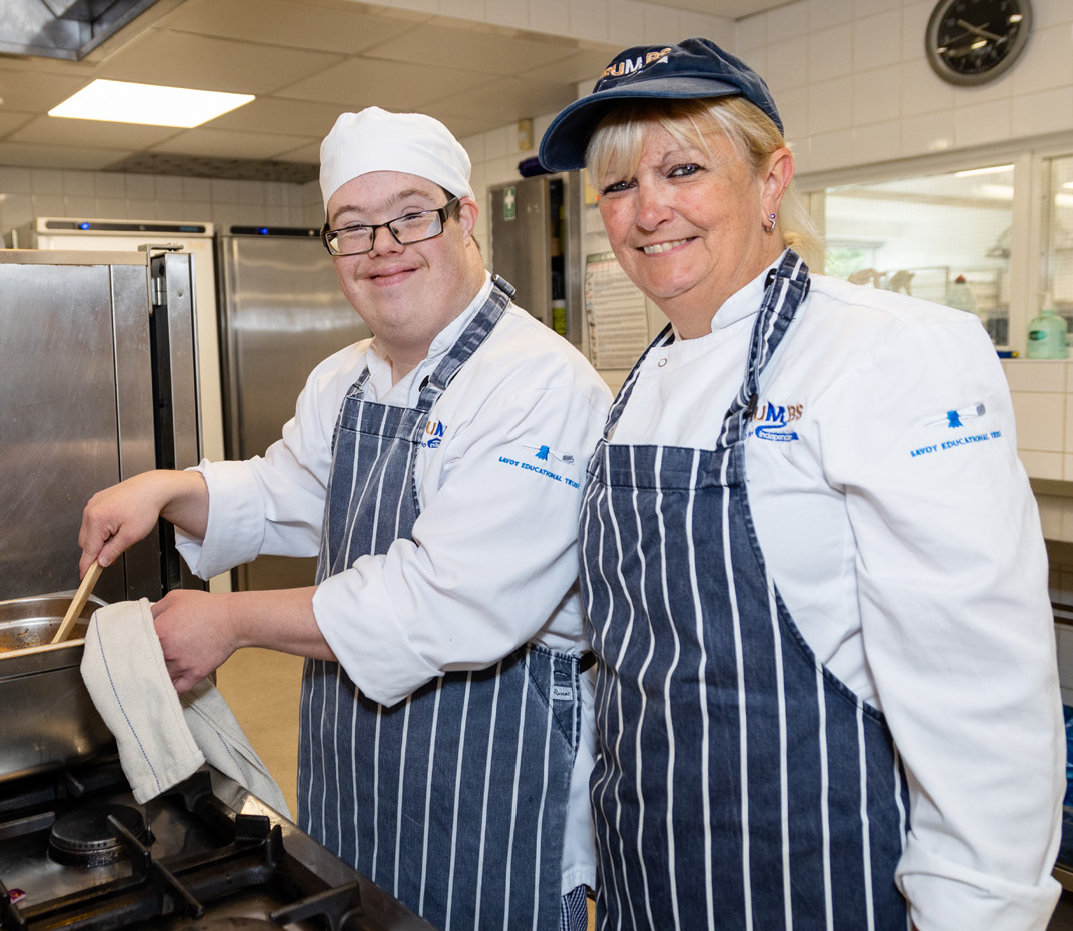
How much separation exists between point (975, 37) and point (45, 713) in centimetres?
295

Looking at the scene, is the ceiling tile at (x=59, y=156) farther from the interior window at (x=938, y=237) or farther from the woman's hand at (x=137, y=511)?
the woman's hand at (x=137, y=511)

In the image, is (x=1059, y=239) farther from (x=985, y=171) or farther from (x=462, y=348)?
(x=462, y=348)

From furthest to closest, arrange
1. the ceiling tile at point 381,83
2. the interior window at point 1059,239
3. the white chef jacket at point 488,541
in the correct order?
the ceiling tile at point 381,83 → the interior window at point 1059,239 → the white chef jacket at point 488,541

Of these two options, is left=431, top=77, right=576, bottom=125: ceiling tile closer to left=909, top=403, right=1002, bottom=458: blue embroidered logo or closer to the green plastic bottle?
the green plastic bottle

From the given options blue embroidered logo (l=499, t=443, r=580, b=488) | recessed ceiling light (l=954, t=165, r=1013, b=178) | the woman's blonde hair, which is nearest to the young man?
blue embroidered logo (l=499, t=443, r=580, b=488)

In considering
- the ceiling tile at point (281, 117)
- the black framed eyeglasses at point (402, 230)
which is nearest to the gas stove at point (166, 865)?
the black framed eyeglasses at point (402, 230)

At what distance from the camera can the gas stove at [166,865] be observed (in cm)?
82

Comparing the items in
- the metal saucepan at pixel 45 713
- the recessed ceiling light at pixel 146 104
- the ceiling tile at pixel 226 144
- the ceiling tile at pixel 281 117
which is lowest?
the metal saucepan at pixel 45 713

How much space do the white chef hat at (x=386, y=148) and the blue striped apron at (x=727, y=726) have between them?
51 cm

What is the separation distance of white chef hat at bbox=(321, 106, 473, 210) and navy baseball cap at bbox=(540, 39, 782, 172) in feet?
0.85

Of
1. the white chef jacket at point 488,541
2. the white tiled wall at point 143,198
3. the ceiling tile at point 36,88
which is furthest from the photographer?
the white tiled wall at point 143,198

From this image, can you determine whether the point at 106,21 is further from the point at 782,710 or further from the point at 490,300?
the point at 782,710

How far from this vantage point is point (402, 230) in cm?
133

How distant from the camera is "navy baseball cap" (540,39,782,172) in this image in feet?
3.29
